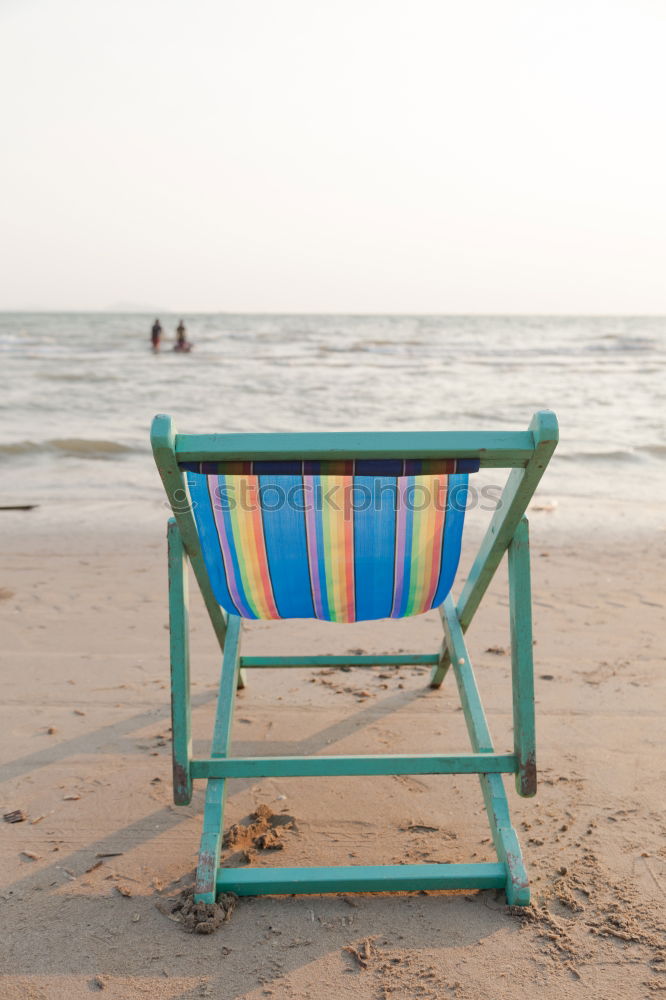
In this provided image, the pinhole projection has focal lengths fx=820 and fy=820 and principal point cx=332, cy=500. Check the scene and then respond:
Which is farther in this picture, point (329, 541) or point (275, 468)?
point (329, 541)

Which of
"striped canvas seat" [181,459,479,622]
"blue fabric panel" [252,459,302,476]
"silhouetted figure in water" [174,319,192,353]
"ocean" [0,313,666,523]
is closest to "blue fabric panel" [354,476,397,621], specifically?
"striped canvas seat" [181,459,479,622]

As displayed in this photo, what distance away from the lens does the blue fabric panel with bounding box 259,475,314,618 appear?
1.94 meters

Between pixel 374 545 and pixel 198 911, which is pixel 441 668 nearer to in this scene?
pixel 374 545

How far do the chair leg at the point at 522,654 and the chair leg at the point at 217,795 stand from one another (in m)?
0.73

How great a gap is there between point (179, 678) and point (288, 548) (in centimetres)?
43

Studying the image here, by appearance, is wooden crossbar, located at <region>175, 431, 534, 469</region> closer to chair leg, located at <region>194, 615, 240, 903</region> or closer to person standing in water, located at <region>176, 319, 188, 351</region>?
chair leg, located at <region>194, 615, 240, 903</region>

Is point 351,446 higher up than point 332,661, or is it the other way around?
point 351,446

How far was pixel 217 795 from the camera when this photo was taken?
79.9 inches

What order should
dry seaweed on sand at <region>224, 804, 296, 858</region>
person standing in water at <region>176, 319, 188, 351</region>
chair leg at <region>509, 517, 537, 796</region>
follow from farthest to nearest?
person standing in water at <region>176, 319, 188, 351</region> < dry seaweed on sand at <region>224, 804, 296, 858</region> < chair leg at <region>509, 517, 537, 796</region>

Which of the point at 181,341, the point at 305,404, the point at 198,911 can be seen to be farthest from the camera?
the point at 181,341

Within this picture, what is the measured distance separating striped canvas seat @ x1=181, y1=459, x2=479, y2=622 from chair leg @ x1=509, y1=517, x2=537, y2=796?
7.5 inches

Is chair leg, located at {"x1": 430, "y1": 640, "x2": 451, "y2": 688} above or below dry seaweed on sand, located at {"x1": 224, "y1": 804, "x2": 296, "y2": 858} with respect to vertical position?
above

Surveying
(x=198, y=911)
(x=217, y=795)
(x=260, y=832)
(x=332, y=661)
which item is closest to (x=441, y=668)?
(x=332, y=661)

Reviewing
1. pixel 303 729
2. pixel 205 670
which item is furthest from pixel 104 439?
pixel 303 729
